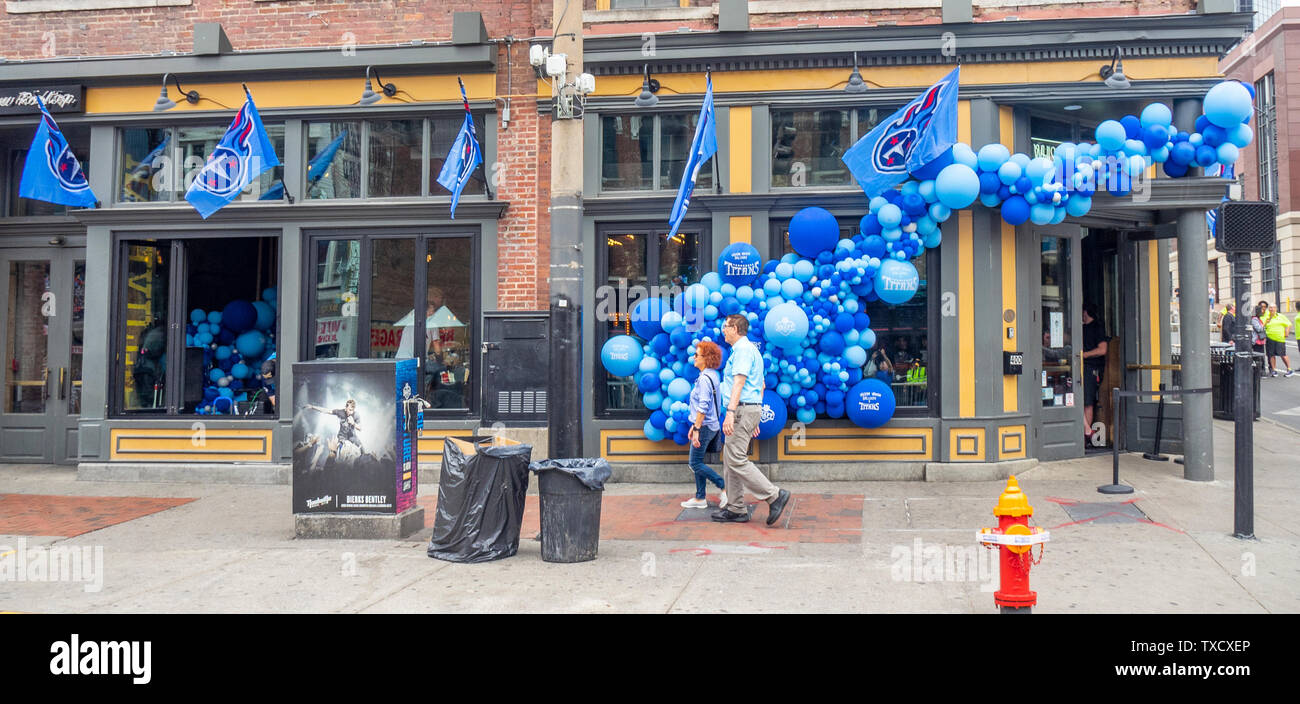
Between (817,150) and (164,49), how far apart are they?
8.48 metres

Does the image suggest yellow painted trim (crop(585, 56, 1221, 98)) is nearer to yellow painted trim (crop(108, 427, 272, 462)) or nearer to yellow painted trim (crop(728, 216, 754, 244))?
Answer: yellow painted trim (crop(728, 216, 754, 244))

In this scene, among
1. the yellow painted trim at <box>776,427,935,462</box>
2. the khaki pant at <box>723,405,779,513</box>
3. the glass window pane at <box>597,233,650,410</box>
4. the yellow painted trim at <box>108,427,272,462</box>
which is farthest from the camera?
the yellow painted trim at <box>108,427,272,462</box>

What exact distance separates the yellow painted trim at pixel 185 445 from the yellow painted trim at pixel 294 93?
13.4 feet

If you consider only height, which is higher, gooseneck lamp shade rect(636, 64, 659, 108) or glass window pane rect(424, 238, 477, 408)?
gooseneck lamp shade rect(636, 64, 659, 108)

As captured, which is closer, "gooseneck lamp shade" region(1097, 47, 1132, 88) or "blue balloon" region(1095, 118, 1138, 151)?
"blue balloon" region(1095, 118, 1138, 151)

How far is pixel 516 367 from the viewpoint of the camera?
1055cm

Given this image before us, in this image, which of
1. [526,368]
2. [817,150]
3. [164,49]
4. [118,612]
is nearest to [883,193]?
[817,150]

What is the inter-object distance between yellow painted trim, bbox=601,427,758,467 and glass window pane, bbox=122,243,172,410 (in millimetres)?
5963

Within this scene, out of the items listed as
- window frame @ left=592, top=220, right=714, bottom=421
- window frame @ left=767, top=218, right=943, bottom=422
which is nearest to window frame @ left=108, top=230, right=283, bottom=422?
window frame @ left=592, top=220, right=714, bottom=421

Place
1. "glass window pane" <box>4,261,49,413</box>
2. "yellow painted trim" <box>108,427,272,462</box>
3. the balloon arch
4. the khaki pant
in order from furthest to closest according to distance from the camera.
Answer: "glass window pane" <box>4,261,49,413</box> < "yellow painted trim" <box>108,427,272,462</box> < the balloon arch < the khaki pant

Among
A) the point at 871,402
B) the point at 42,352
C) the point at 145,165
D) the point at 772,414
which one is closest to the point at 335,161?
the point at 145,165

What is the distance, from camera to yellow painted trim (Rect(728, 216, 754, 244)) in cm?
1059

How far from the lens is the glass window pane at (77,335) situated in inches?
479

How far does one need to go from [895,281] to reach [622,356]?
311 centimetres
